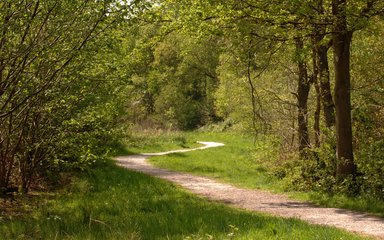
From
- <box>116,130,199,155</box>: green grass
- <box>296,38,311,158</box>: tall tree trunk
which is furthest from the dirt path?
<box>116,130,199,155</box>: green grass

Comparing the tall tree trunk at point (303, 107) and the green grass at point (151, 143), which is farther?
the green grass at point (151, 143)

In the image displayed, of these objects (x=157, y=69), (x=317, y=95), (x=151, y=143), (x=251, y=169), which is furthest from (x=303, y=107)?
(x=151, y=143)

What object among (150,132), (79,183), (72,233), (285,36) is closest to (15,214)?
(72,233)

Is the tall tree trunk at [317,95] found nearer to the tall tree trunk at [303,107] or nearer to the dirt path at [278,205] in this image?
the tall tree trunk at [303,107]

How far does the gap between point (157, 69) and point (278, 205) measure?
5.70m

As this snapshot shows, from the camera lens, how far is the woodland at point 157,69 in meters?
8.90

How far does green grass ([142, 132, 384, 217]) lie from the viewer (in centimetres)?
1252

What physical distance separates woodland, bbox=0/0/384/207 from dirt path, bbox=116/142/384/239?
1.60m

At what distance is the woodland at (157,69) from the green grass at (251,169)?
20.1 inches

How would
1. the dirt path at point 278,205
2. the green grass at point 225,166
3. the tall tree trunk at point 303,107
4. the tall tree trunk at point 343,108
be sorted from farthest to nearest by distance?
the green grass at point 225,166, the tall tree trunk at point 303,107, the tall tree trunk at point 343,108, the dirt path at point 278,205

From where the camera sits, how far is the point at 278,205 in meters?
12.9

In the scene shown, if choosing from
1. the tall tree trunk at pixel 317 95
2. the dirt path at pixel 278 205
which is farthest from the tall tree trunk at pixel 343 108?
the tall tree trunk at pixel 317 95

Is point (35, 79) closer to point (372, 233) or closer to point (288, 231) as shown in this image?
point (288, 231)

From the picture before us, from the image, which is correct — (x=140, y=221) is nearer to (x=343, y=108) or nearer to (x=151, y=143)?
(x=343, y=108)
